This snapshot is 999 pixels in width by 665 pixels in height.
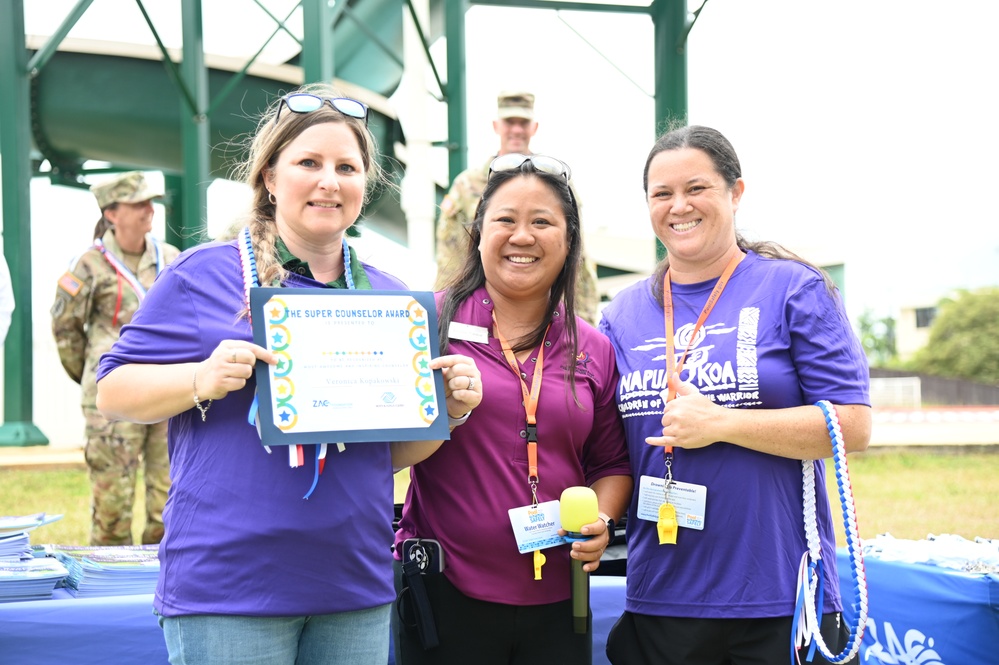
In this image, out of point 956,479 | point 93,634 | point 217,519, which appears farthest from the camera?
point 956,479

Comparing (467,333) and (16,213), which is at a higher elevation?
(16,213)

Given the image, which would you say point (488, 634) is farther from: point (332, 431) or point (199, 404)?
point (199, 404)

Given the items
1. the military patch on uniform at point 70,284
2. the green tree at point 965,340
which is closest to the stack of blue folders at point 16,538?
the military patch on uniform at point 70,284

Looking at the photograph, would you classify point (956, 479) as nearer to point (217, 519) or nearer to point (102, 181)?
point (102, 181)

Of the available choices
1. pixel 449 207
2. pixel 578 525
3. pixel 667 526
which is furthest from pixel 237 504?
pixel 449 207

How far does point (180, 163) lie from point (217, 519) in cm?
1225

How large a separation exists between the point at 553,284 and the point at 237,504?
1.14 metres

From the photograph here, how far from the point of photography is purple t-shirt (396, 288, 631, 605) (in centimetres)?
242

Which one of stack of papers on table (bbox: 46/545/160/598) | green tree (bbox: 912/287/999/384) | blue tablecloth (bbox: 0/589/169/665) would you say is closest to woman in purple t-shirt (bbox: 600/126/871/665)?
blue tablecloth (bbox: 0/589/169/665)

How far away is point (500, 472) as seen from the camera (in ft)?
8.06

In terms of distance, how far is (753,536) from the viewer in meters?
2.35

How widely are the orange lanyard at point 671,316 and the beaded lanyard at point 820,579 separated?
1.20 ft

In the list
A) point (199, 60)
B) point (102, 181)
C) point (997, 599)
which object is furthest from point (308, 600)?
point (199, 60)

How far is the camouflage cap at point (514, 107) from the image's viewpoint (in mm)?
5215
